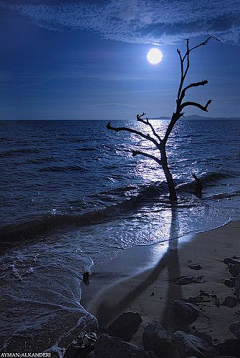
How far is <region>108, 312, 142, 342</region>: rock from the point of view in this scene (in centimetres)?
393

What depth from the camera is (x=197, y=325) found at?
13.5ft

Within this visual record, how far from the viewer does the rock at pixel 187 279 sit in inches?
→ 215

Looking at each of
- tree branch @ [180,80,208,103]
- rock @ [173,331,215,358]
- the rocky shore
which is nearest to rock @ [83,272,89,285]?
the rocky shore

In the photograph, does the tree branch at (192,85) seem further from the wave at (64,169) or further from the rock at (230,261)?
the wave at (64,169)

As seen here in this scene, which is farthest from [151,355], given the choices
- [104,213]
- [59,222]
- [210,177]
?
[210,177]

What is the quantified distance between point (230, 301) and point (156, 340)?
5.52ft

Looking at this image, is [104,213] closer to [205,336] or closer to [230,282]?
[230,282]

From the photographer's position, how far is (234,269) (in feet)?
19.0

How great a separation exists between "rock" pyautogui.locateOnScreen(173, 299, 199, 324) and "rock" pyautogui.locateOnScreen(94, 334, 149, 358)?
50.3 inches

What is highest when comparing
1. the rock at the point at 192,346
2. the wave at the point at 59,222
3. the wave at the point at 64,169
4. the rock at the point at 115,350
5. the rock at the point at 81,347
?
the wave at the point at 64,169

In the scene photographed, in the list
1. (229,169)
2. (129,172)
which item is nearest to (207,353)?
(129,172)

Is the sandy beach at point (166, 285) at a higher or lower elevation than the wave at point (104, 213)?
lower

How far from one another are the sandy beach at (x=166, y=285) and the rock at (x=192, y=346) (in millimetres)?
496

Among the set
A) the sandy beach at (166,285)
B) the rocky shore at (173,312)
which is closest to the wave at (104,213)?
the sandy beach at (166,285)
